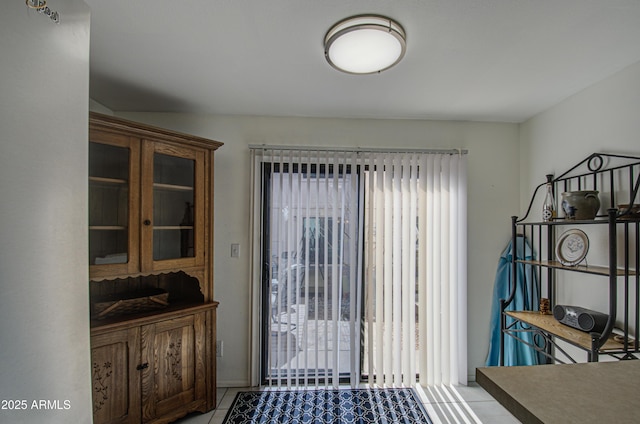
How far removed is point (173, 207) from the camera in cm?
196

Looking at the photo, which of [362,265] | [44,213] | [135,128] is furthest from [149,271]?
[362,265]

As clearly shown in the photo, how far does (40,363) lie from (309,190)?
72.2 inches

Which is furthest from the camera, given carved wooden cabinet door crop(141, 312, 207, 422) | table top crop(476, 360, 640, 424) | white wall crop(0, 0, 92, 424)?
carved wooden cabinet door crop(141, 312, 207, 422)

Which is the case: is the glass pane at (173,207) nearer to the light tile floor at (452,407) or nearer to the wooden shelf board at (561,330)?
the light tile floor at (452,407)

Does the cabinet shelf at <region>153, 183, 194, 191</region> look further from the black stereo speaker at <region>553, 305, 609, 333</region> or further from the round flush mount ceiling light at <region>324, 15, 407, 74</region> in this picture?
the black stereo speaker at <region>553, 305, 609, 333</region>

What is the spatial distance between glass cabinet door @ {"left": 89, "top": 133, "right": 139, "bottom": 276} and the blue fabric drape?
281 cm

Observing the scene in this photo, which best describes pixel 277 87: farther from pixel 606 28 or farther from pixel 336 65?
pixel 606 28

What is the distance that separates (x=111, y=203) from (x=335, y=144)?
1.68 m

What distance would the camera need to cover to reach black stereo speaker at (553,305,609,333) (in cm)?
153

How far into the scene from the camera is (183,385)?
6.21 ft

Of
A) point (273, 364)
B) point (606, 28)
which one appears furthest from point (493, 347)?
point (606, 28)

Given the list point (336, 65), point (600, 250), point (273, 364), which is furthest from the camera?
point (273, 364)

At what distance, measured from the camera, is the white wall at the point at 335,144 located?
2373mm

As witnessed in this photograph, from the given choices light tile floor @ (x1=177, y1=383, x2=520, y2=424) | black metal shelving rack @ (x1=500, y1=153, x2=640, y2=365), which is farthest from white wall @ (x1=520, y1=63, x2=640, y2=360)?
light tile floor @ (x1=177, y1=383, x2=520, y2=424)
